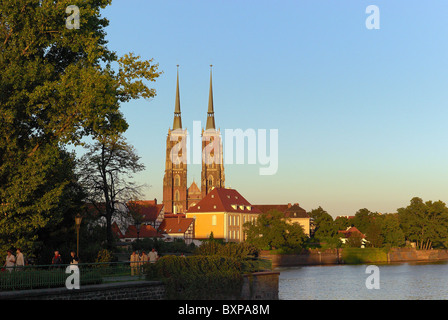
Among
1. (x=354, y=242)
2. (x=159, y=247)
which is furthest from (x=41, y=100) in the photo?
(x=354, y=242)

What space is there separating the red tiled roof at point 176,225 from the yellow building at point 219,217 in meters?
1.65

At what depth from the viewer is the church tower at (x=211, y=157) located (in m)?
174

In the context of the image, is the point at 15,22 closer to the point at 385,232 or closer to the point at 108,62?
the point at 108,62

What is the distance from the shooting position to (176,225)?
12512cm

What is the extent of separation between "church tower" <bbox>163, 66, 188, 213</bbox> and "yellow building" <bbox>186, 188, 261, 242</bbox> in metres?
46.4

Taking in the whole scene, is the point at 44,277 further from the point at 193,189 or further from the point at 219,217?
the point at 193,189

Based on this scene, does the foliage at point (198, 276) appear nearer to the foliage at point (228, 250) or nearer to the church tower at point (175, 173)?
the foliage at point (228, 250)

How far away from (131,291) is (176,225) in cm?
9917

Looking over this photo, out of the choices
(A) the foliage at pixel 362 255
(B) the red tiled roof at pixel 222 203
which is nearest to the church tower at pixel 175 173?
(B) the red tiled roof at pixel 222 203

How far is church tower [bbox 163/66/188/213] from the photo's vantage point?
174 m

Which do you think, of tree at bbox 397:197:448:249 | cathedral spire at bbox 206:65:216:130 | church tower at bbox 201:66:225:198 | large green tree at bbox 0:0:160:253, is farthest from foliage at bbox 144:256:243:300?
cathedral spire at bbox 206:65:216:130

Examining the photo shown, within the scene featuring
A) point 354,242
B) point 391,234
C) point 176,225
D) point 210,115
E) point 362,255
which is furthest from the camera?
point 210,115

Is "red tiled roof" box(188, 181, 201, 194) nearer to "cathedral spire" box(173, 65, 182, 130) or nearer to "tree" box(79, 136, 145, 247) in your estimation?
"cathedral spire" box(173, 65, 182, 130)
